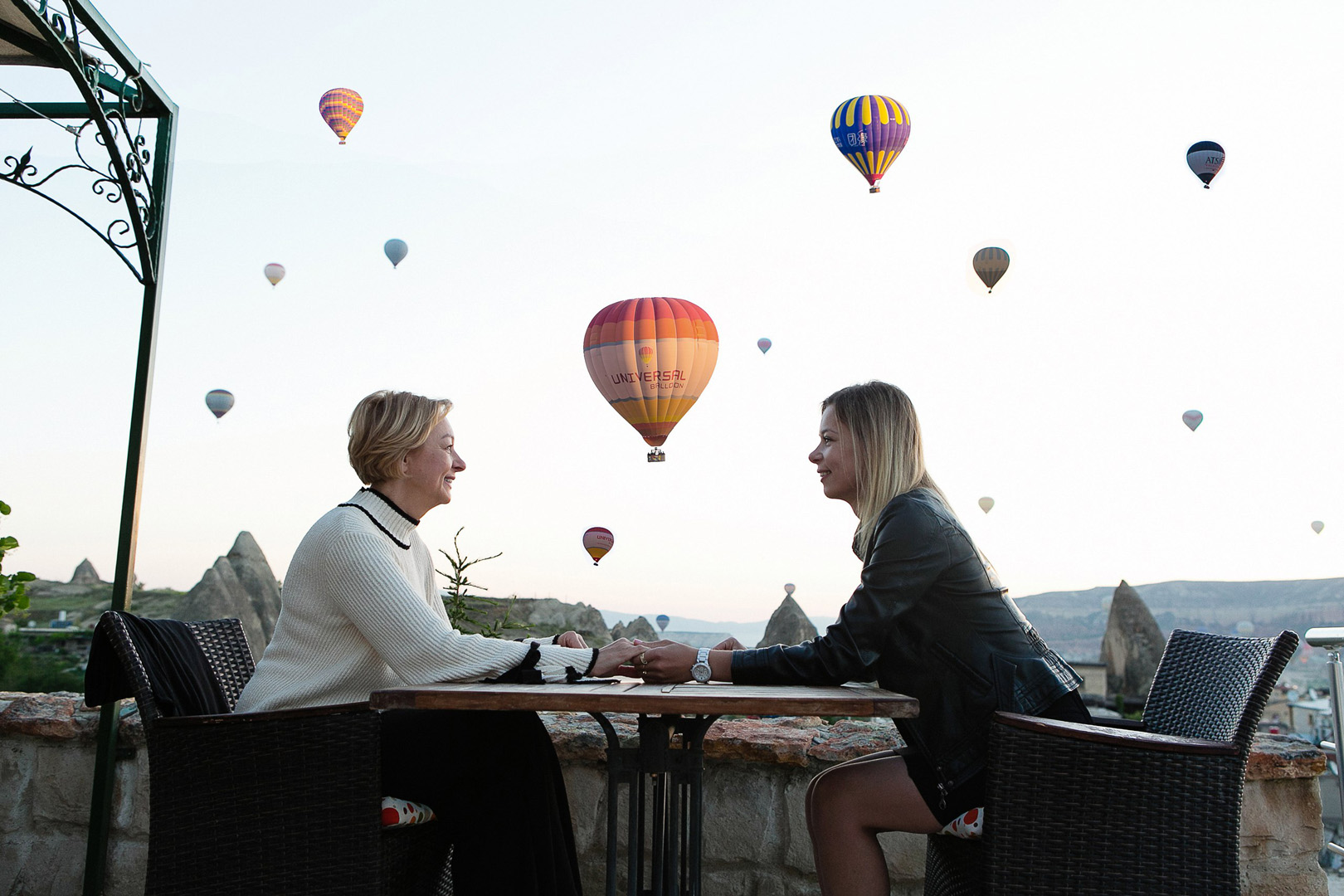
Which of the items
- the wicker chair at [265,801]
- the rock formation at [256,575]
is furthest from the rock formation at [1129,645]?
the wicker chair at [265,801]

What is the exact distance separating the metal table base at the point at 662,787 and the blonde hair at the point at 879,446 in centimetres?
56

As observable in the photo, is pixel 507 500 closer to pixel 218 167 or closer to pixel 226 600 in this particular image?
pixel 218 167

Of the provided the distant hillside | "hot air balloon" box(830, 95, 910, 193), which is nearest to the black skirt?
"hot air balloon" box(830, 95, 910, 193)

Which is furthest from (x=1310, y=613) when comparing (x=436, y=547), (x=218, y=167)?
(x=436, y=547)

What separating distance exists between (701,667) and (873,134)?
13695mm

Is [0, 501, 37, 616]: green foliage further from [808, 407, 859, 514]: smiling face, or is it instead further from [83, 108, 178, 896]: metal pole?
[808, 407, 859, 514]: smiling face

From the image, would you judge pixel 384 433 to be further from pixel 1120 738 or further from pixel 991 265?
pixel 991 265

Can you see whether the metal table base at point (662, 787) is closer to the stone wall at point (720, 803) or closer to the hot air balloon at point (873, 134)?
the stone wall at point (720, 803)

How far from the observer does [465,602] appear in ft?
14.7

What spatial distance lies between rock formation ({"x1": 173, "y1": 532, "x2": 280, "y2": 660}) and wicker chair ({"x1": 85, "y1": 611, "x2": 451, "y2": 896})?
21.3 metres

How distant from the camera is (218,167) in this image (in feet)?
44.4

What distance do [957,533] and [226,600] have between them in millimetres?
23873

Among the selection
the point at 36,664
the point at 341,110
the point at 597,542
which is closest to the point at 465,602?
the point at 597,542

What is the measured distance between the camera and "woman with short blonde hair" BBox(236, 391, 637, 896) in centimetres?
204
